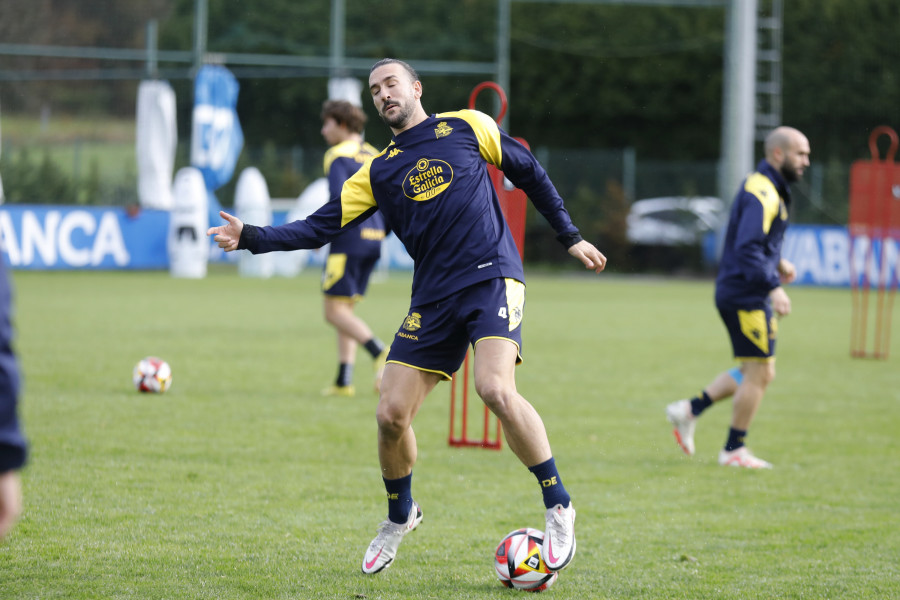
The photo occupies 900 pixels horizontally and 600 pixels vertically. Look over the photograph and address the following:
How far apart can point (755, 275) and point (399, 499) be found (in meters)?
3.15

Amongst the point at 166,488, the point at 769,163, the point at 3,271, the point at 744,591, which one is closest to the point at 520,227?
the point at 769,163

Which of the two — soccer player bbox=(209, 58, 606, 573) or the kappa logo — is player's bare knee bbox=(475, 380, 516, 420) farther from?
the kappa logo

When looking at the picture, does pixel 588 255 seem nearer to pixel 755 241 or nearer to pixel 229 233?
pixel 229 233

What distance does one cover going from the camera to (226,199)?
2852cm

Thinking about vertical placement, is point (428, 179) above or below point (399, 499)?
above

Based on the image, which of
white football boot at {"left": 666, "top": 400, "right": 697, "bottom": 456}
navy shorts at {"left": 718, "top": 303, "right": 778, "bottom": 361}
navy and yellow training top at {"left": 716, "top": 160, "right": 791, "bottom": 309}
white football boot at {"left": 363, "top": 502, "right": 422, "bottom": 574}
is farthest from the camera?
white football boot at {"left": 666, "top": 400, "right": 697, "bottom": 456}

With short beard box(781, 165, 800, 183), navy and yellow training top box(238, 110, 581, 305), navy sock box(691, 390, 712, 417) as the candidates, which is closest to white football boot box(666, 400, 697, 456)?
navy sock box(691, 390, 712, 417)

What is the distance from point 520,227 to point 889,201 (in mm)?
8120

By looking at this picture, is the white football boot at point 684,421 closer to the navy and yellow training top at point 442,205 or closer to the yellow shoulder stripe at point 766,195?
the yellow shoulder stripe at point 766,195

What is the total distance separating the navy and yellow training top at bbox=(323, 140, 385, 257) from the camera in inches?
355

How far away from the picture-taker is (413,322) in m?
4.61

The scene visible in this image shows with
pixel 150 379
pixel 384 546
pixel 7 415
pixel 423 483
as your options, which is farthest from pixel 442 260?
pixel 150 379

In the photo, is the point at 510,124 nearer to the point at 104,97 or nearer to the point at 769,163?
the point at 104,97

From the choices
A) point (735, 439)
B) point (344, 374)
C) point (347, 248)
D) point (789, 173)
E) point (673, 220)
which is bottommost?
point (673, 220)
